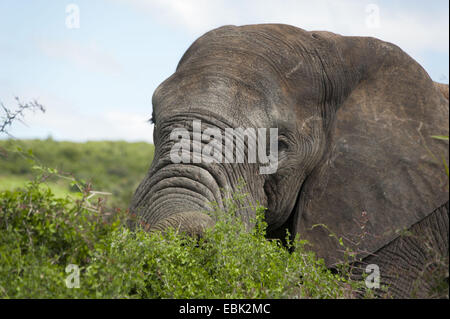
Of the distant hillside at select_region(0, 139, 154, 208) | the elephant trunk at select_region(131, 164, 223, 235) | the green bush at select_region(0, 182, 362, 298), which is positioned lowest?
the green bush at select_region(0, 182, 362, 298)

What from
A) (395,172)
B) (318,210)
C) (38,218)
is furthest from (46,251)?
(395,172)

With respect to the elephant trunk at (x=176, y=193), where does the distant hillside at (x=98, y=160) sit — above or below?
above

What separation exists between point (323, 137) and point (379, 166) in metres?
0.56

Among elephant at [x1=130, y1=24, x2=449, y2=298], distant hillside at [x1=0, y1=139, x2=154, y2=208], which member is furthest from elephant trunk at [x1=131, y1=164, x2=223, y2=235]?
distant hillside at [x1=0, y1=139, x2=154, y2=208]

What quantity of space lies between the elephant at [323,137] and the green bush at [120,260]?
0.86m

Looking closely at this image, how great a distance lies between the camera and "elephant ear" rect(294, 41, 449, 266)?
16.6 ft

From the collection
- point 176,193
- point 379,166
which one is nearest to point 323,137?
point 379,166

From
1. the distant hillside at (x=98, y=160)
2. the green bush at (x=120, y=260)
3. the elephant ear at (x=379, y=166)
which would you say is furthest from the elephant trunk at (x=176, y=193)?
the distant hillside at (x=98, y=160)

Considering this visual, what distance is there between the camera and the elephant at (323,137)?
4.87 m

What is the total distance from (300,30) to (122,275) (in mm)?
3197

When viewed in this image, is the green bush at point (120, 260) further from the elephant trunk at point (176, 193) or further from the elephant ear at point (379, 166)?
the elephant ear at point (379, 166)

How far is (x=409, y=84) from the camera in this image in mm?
5422

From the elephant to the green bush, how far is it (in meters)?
0.86

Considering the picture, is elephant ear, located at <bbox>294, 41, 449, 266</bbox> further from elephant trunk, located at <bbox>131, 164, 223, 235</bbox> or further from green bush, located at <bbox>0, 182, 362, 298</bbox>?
green bush, located at <bbox>0, 182, 362, 298</bbox>
